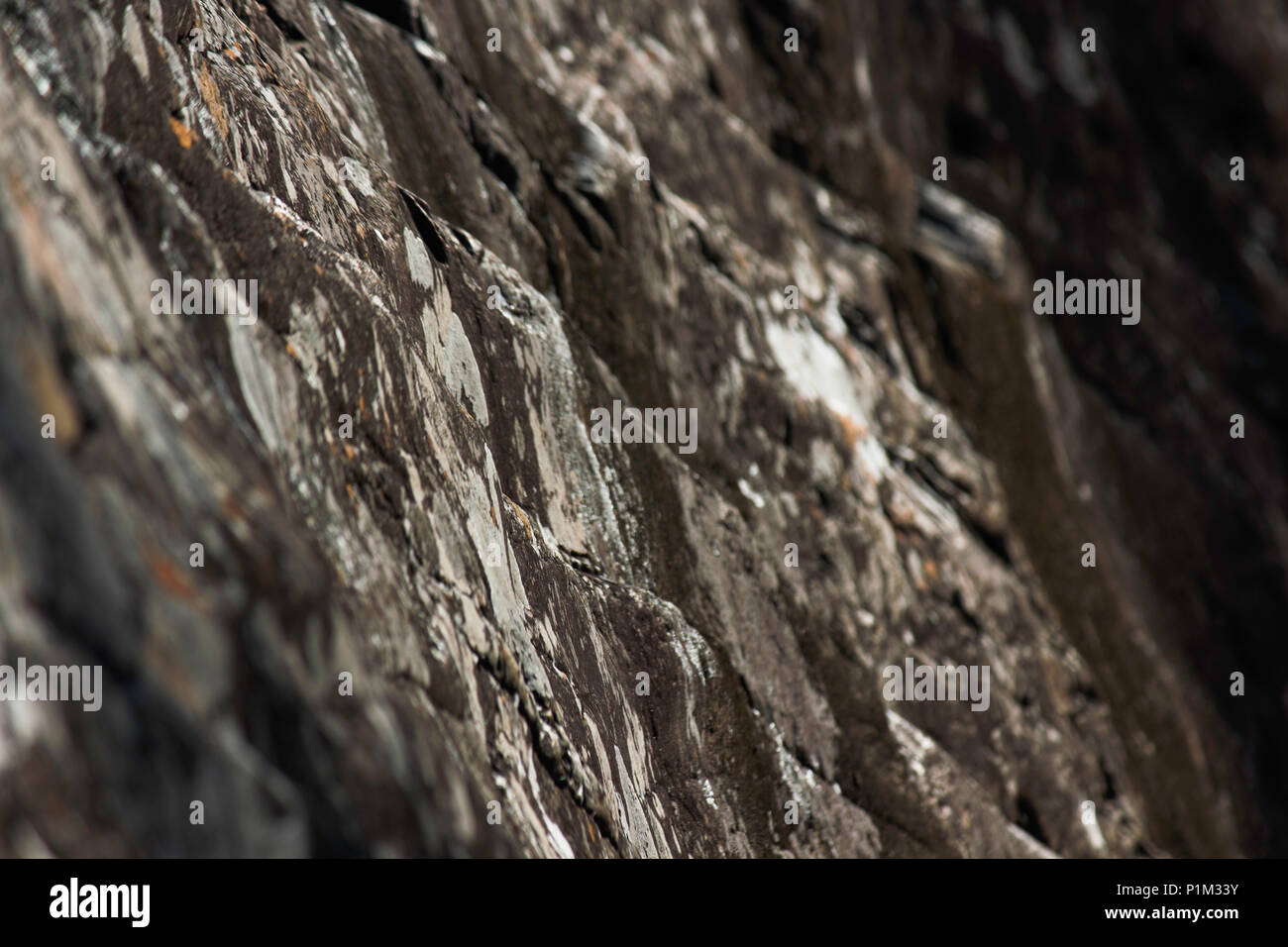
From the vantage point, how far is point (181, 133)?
6504 millimetres

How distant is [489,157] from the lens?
11133mm

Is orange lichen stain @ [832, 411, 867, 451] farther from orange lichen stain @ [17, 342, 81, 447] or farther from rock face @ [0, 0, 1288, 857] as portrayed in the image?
orange lichen stain @ [17, 342, 81, 447]

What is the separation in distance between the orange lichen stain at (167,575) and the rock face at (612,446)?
2 centimetres

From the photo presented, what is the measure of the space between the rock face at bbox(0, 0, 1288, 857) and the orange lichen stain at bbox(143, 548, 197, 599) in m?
0.02

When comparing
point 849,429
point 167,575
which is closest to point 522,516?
point 167,575

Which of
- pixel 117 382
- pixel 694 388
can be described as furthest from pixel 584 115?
pixel 117 382

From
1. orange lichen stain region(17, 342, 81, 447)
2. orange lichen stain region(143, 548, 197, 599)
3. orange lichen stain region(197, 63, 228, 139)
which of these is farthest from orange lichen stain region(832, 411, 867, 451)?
orange lichen stain region(17, 342, 81, 447)

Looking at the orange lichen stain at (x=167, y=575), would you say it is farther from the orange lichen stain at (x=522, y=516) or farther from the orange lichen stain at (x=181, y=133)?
the orange lichen stain at (x=522, y=516)

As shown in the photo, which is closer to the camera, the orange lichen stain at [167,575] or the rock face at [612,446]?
the orange lichen stain at [167,575]

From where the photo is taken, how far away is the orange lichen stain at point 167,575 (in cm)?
426

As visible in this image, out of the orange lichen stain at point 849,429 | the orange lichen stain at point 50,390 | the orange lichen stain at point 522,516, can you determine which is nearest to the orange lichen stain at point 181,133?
the orange lichen stain at point 50,390

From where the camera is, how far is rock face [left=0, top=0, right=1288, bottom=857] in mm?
4379

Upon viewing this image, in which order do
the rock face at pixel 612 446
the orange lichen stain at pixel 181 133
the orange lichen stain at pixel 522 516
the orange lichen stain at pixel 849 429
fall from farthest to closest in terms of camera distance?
the orange lichen stain at pixel 849 429
the orange lichen stain at pixel 522 516
the orange lichen stain at pixel 181 133
the rock face at pixel 612 446

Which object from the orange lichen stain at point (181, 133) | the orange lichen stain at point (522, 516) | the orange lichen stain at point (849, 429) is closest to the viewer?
the orange lichen stain at point (181, 133)
